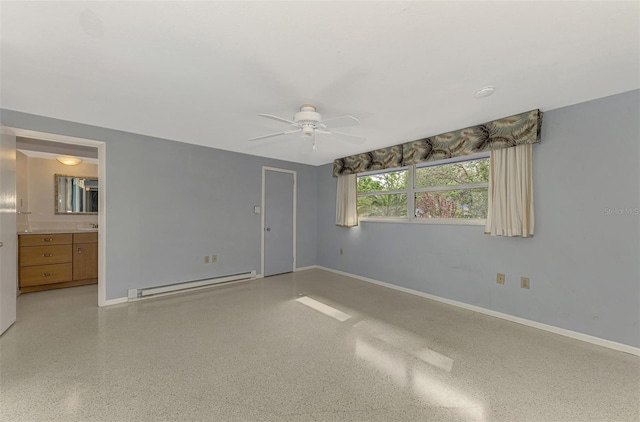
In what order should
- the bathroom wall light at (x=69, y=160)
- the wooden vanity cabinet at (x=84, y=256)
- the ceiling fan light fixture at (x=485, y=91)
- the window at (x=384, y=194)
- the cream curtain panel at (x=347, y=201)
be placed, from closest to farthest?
the ceiling fan light fixture at (x=485, y=91)
the wooden vanity cabinet at (x=84, y=256)
the window at (x=384, y=194)
the bathroom wall light at (x=69, y=160)
the cream curtain panel at (x=347, y=201)

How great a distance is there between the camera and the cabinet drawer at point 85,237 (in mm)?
4285

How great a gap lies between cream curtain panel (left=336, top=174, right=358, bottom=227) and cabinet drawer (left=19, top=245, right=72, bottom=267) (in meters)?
4.50

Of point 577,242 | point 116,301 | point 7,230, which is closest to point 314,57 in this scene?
point 577,242

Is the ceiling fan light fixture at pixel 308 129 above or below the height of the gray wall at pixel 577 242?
above

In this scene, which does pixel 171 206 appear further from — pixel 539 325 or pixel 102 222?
pixel 539 325

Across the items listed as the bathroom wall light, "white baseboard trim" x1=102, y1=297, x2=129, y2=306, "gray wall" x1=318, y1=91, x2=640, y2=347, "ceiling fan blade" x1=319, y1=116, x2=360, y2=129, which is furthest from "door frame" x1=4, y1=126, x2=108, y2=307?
"gray wall" x1=318, y1=91, x2=640, y2=347

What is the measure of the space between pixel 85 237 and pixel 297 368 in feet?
14.3

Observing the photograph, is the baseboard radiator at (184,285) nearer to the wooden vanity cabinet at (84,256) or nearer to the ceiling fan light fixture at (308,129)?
the wooden vanity cabinet at (84,256)

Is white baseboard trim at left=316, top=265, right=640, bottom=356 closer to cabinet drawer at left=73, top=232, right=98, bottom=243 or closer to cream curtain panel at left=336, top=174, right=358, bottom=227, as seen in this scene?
cream curtain panel at left=336, top=174, right=358, bottom=227

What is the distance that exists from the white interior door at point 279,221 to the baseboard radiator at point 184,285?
51 centimetres

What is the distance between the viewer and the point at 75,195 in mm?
4938

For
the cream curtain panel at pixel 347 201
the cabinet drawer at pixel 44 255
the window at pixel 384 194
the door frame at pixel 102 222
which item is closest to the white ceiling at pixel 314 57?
the door frame at pixel 102 222

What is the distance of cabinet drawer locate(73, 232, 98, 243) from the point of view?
4285 millimetres

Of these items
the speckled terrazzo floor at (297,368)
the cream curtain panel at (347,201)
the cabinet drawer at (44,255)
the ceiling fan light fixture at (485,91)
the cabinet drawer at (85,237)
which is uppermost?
the ceiling fan light fixture at (485,91)
